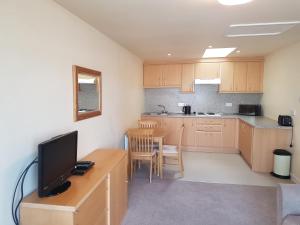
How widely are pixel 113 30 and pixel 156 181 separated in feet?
8.42

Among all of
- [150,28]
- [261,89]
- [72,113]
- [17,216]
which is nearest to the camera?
[17,216]

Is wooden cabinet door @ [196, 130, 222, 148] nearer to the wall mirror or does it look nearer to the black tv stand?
the wall mirror

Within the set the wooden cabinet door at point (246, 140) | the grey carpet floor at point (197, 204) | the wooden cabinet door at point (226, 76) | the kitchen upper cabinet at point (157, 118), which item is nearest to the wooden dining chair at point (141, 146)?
the grey carpet floor at point (197, 204)

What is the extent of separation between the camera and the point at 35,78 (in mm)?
1802

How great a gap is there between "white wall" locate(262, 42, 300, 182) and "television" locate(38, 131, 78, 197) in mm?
3650

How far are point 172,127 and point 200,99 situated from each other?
1.18 metres

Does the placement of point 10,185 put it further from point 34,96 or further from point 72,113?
point 72,113

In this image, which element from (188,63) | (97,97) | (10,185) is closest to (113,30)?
(97,97)

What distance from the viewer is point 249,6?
216 centimetres

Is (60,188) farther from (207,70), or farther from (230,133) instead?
(207,70)

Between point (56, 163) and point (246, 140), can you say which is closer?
point (56, 163)

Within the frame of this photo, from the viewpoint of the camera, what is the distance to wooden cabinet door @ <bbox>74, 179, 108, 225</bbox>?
61.8 inches

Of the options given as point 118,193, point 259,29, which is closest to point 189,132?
point 259,29

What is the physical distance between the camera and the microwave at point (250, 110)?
5.55 meters
